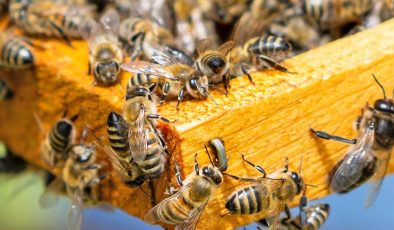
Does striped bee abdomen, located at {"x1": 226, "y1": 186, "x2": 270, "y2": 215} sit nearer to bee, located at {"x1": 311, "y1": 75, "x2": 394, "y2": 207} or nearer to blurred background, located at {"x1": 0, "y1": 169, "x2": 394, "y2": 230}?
bee, located at {"x1": 311, "y1": 75, "x2": 394, "y2": 207}

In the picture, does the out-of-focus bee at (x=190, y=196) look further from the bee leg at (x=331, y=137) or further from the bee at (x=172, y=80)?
the bee leg at (x=331, y=137)

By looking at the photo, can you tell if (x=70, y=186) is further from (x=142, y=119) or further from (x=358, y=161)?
(x=358, y=161)

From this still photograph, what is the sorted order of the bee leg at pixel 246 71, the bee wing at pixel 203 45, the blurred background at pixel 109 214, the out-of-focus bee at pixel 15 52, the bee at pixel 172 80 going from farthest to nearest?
the blurred background at pixel 109 214
the out-of-focus bee at pixel 15 52
the bee wing at pixel 203 45
the bee leg at pixel 246 71
the bee at pixel 172 80

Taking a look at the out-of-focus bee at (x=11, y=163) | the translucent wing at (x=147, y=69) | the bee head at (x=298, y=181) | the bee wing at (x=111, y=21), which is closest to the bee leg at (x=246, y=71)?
the translucent wing at (x=147, y=69)

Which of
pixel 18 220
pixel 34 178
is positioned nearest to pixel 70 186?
pixel 34 178

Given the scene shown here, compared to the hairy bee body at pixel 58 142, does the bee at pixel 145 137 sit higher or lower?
higher

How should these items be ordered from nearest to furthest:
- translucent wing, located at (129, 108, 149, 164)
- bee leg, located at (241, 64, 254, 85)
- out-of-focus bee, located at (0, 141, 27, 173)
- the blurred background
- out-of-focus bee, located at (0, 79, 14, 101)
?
translucent wing, located at (129, 108, 149, 164) → bee leg, located at (241, 64, 254, 85) → out-of-focus bee, located at (0, 79, 14, 101) → out-of-focus bee, located at (0, 141, 27, 173) → the blurred background

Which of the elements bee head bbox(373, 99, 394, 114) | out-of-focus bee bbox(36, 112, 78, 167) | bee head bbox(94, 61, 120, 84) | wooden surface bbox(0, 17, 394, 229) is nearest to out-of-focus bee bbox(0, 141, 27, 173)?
out-of-focus bee bbox(36, 112, 78, 167)
